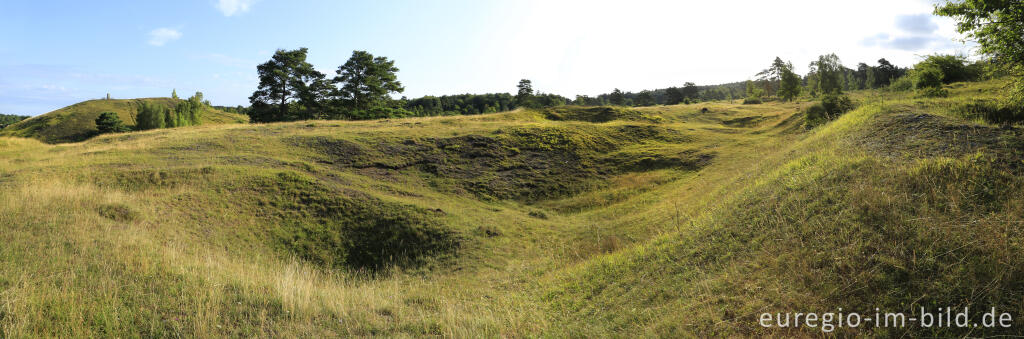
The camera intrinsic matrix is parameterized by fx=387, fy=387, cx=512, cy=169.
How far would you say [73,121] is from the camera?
3278 inches

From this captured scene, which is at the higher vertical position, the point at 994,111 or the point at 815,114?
the point at 815,114

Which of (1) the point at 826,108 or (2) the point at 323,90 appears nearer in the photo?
(1) the point at 826,108

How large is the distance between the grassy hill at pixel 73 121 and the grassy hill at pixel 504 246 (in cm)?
8281

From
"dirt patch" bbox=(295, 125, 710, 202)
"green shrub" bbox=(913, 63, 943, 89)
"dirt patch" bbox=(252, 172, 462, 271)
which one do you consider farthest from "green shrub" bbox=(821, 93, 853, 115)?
"dirt patch" bbox=(252, 172, 462, 271)

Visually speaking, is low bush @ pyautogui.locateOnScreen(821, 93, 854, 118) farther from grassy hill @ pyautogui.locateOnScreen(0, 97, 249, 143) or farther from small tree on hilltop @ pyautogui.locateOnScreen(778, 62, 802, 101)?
grassy hill @ pyautogui.locateOnScreen(0, 97, 249, 143)

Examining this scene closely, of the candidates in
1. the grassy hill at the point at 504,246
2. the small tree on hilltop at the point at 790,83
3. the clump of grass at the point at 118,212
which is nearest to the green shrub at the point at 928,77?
the grassy hill at the point at 504,246

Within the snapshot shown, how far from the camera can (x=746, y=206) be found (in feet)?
32.8

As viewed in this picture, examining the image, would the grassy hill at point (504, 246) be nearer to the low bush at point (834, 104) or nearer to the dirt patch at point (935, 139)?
the dirt patch at point (935, 139)

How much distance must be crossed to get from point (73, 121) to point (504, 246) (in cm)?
11675

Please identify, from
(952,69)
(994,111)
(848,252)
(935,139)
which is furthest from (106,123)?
(952,69)

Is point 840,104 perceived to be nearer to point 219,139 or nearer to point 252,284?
point 252,284

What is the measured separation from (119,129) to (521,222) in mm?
96635

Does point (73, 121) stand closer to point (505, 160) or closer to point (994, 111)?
point (505, 160)

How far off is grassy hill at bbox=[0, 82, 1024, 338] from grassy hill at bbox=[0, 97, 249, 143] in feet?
272
